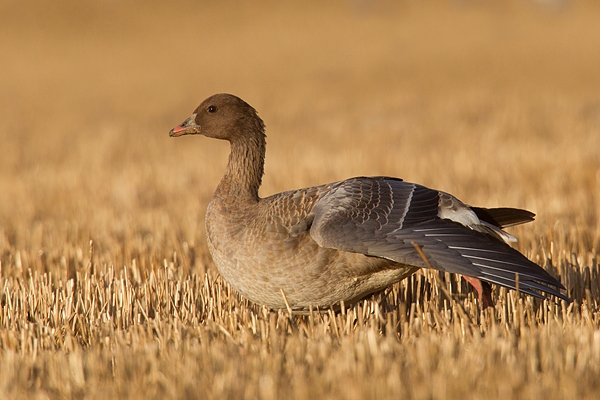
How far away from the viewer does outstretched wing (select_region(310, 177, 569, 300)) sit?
4.09m

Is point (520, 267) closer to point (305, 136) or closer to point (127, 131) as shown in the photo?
point (305, 136)

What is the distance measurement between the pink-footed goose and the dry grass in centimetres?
22

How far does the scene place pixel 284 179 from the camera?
36.1ft

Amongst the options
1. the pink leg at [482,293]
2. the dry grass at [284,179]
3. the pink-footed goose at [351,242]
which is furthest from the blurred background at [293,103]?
the pink-footed goose at [351,242]

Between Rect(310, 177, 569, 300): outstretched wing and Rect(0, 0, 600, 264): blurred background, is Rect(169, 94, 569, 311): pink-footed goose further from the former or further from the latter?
Rect(0, 0, 600, 264): blurred background

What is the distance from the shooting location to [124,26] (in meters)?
33.7

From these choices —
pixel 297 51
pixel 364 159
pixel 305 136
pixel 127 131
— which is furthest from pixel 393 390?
pixel 297 51

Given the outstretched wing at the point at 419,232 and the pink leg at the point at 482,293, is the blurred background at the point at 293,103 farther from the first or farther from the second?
the outstretched wing at the point at 419,232

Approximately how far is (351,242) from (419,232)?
1.36 feet

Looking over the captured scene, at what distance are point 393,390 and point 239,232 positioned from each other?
Result: 1892mm

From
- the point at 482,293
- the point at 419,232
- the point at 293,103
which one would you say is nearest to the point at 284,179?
the point at 482,293

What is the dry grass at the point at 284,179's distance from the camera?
11.6 ft

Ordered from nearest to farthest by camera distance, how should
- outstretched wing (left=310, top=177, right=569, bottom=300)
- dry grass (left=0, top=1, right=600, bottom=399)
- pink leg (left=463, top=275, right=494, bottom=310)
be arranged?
dry grass (left=0, top=1, right=600, bottom=399) < outstretched wing (left=310, top=177, right=569, bottom=300) < pink leg (left=463, top=275, right=494, bottom=310)

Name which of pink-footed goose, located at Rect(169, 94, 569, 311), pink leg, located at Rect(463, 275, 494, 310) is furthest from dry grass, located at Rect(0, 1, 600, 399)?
pink-footed goose, located at Rect(169, 94, 569, 311)
